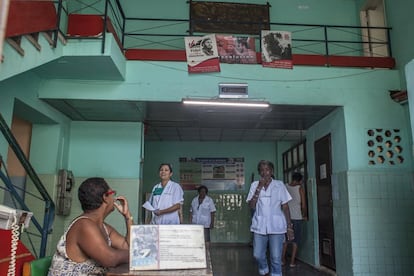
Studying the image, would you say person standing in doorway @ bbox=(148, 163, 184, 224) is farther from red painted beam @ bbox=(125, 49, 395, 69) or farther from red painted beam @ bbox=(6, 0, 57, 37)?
red painted beam @ bbox=(6, 0, 57, 37)

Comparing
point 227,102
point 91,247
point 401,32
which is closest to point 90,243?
point 91,247

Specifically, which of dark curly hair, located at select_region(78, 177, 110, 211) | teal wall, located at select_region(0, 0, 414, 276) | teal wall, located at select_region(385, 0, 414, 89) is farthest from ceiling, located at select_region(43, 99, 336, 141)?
dark curly hair, located at select_region(78, 177, 110, 211)

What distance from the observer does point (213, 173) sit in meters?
9.99

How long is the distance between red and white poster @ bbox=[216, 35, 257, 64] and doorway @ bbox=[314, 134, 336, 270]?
1.88 metres

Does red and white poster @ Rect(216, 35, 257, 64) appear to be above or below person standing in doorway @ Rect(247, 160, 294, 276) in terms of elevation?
above

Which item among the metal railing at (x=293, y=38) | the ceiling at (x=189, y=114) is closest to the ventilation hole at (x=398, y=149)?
the ceiling at (x=189, y=114)

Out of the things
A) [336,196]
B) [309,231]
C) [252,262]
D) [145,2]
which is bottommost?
[252,262]

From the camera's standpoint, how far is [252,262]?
6.68 m

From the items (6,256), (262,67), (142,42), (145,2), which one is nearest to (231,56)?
(262,67)

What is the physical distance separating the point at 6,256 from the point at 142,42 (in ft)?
17.5

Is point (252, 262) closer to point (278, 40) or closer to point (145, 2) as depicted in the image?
point (278, 40)

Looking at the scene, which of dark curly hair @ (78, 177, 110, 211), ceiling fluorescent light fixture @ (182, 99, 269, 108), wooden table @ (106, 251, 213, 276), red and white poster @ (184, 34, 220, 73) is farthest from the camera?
red and white poster @ (184, 34, 220, 73)

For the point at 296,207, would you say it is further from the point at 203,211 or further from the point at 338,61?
the point at 338,61

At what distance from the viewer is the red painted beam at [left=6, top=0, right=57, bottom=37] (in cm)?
307
